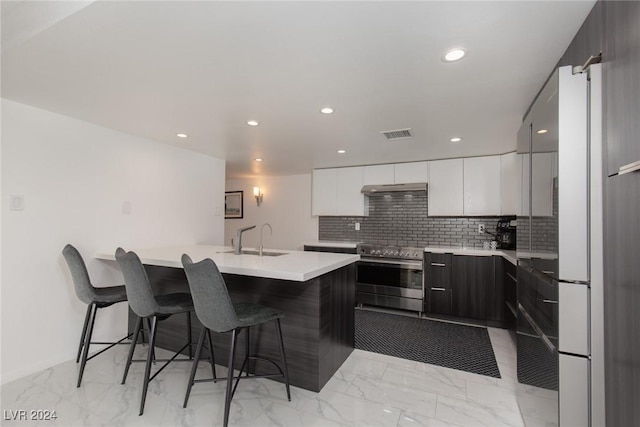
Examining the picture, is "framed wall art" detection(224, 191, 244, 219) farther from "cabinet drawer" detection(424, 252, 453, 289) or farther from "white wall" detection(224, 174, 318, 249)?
"cabinet drawer" detection(424, 252, 453, 289)

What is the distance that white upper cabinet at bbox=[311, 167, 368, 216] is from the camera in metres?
4.65

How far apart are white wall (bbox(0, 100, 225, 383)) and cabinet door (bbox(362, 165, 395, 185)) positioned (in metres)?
2.79

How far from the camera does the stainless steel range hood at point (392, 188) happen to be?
4102 mm

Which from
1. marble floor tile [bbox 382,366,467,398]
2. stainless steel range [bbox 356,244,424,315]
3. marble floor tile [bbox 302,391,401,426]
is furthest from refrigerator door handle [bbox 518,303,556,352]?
stainless steel range [bbox 356,244,424,315]

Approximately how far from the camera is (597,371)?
3.94 feet

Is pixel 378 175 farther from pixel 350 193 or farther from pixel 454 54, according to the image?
pixel 454 54

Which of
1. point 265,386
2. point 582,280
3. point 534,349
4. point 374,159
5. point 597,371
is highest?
point 374,159

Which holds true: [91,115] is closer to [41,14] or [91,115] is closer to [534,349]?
[41,14]

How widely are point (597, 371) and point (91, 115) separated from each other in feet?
12.2

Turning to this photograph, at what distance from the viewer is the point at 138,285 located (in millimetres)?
1958

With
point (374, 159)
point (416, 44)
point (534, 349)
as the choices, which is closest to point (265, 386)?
point (534, 349)

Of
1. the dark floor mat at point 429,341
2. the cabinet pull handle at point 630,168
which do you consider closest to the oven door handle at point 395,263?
the dark floor mat at point 429,341

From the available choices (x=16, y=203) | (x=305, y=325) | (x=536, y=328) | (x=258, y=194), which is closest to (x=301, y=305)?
(x=305, y=325)

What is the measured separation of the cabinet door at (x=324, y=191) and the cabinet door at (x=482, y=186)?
195 centimetres
